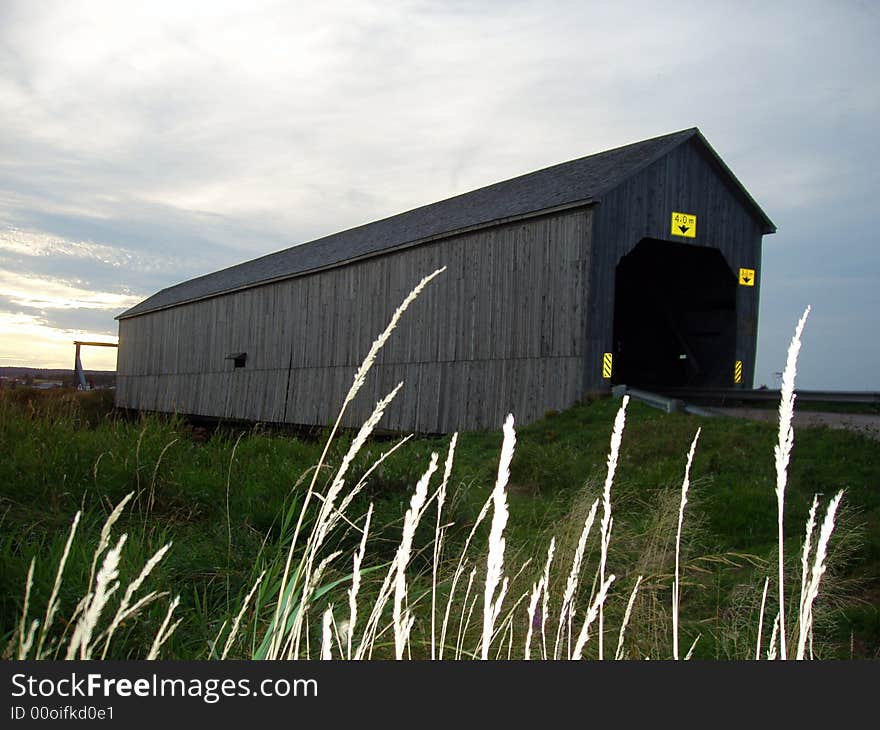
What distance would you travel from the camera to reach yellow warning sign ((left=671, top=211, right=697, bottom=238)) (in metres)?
16.3

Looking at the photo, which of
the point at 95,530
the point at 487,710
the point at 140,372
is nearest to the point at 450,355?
the point at 95,530

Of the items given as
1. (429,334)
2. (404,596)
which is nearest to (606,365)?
(429,334)

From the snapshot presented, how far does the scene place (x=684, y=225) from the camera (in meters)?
16.5

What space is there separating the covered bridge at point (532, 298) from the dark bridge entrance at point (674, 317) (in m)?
0.04

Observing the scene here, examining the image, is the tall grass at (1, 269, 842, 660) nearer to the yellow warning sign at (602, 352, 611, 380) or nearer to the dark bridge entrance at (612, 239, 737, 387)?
the yellow warning sign at (602, 352, 611, 380)

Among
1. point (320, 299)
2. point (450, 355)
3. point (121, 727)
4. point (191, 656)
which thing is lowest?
point (191, 656)

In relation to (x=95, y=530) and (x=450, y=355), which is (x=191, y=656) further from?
(x=450, y=355)

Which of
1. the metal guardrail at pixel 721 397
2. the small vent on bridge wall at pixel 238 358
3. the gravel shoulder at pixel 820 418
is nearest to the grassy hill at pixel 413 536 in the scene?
the gravel shoulder at pixel 820 418

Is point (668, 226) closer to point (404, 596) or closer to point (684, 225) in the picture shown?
point (684, 225)

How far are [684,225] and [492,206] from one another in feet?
13.7

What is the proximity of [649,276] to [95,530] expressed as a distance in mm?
16958

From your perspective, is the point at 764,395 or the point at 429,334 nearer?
the point at 764,395

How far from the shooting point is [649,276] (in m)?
19.8

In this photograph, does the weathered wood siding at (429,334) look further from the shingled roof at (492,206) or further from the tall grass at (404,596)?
the tall grass at (404,596)
